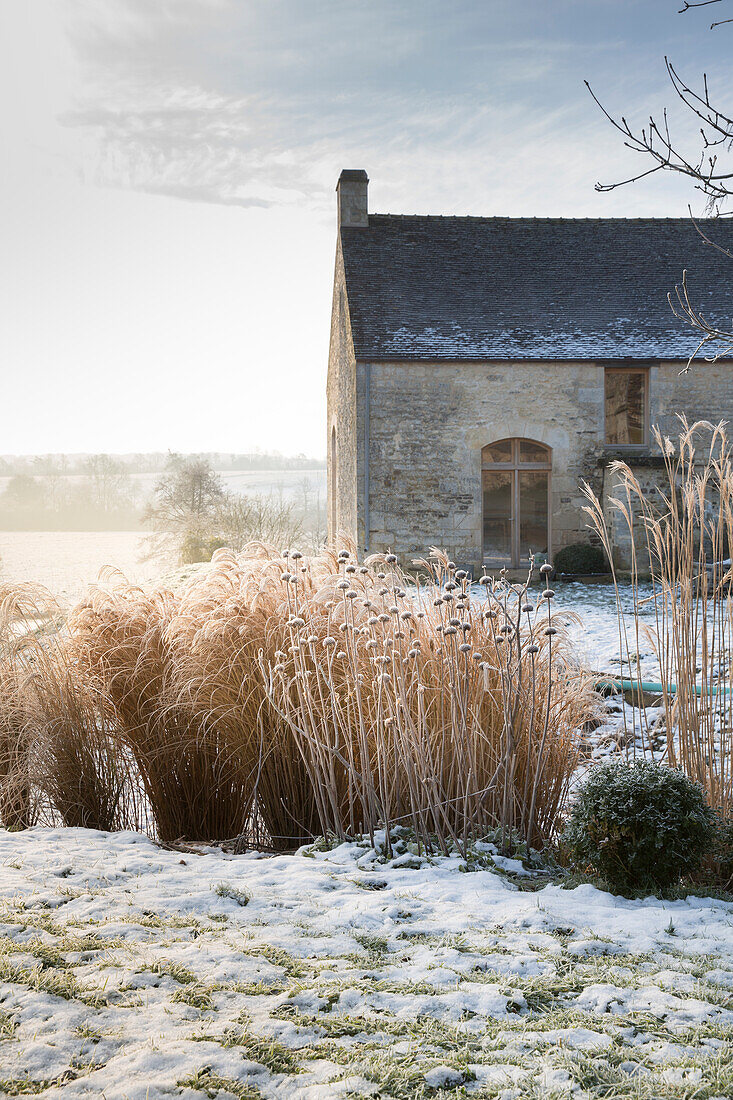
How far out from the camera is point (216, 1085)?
1758mm

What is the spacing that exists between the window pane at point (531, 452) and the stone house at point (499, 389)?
0.8 inches

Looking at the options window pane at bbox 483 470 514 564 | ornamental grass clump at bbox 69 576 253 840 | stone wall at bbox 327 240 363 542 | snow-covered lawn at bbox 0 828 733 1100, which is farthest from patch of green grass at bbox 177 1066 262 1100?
window pane at bbox 483 470 514 564

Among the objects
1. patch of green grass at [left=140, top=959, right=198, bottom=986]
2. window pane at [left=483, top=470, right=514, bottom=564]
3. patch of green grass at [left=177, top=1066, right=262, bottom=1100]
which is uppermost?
window pane at [left=483, top=470, right=514, bottom=564]

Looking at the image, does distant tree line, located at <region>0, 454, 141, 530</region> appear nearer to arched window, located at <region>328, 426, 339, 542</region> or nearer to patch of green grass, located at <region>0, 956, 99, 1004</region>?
arched window, located at <region>328, 426, 339, 542</region>

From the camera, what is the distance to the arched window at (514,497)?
50.3 ft

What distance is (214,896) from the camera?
294 cm

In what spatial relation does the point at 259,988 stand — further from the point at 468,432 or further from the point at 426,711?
the point at 468,432

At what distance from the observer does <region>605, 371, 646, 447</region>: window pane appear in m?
15.6

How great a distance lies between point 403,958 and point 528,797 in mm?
1448

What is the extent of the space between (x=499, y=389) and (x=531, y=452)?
1314mm

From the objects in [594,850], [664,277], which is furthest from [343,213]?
[594,850]

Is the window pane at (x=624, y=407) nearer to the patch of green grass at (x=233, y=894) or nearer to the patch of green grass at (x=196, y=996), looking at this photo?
the patch of green grass at (x=233, y=894)

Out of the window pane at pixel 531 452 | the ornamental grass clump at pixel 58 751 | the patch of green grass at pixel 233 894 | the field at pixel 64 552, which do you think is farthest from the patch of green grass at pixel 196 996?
the field at pixel 64 552

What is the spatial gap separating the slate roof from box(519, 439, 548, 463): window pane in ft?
5.15
